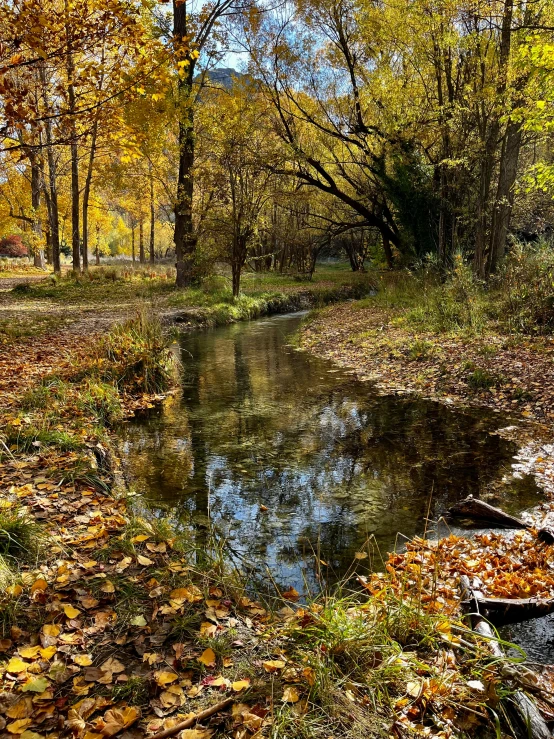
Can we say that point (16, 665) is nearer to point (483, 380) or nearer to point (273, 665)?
point (273, 665)

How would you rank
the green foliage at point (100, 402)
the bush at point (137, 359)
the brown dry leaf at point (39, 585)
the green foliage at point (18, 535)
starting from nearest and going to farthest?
1. the brown dry leaf at point (39, 585)
2. the green foliage at point (18, 535)
3. the green foliage at point (100, 402)
4. the bush at point (137, 359)

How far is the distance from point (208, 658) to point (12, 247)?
168ft

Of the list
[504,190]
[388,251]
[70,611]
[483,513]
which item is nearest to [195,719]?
[70,611]

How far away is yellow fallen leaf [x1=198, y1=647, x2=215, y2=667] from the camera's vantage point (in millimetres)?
2477

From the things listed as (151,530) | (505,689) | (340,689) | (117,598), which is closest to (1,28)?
(151,530)

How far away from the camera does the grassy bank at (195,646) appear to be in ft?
7.06

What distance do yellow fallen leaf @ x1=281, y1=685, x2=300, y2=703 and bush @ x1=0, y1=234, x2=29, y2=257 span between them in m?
50.2

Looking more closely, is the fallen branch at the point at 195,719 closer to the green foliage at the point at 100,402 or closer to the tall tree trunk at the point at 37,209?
the green foliage at the point at 100,402

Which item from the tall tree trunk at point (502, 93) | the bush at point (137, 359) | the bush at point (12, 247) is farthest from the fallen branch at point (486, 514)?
the bush at point (12, 247)

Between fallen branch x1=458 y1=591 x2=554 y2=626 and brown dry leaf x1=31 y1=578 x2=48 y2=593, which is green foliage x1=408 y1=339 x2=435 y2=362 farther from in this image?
brown dry leaf x1=31 y1=578 x2=48 y2=593

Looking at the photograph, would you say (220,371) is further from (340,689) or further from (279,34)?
(279,34)

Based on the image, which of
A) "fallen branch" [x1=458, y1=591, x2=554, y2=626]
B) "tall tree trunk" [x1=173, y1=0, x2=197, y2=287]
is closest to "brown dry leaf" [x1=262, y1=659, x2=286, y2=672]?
"fallen branch" [x1=458, y1=591, x2=554, y2=626]

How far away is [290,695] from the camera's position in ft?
7.36

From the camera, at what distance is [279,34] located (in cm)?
1727
